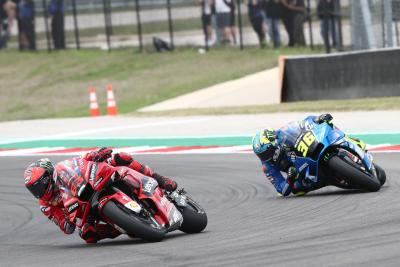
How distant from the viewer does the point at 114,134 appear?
74.4 ft

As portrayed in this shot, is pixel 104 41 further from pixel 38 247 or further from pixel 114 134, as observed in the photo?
pixel 38 247

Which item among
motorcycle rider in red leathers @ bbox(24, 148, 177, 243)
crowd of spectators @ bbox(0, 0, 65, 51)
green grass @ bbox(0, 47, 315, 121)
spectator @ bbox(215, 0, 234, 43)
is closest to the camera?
motorcycle rider in red leathers @ bbox(24, 148, 177, 243)

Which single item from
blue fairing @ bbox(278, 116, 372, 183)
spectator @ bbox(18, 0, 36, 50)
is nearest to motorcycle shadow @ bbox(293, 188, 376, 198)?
blue fairing @ bbox(278, 116, 372, 183)

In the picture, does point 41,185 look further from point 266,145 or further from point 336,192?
point 336,192

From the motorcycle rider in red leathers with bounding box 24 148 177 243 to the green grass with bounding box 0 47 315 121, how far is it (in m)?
19.4

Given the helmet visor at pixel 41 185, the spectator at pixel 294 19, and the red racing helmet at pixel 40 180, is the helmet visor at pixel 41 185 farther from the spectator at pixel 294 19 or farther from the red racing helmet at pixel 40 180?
the spectator at pixel 294 19

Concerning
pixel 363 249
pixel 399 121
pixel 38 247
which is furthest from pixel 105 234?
pixel 399 121

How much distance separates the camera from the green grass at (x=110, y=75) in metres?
32.2

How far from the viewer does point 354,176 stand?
39.0 feet

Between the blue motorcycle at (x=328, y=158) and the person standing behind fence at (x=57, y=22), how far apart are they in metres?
28.3

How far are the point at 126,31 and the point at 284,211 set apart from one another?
1152 inches

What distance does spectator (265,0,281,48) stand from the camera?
3362cm

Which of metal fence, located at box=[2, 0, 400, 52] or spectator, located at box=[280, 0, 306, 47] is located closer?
metal fence, located at box=[2, 0, 400, 52]

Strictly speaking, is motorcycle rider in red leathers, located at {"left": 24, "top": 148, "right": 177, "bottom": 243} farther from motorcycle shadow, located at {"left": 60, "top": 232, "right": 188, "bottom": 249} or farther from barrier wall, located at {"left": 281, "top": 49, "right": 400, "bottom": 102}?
barrier wall, located at {"left": 281, "top": 49, "right": 400, "bottom": 102}
